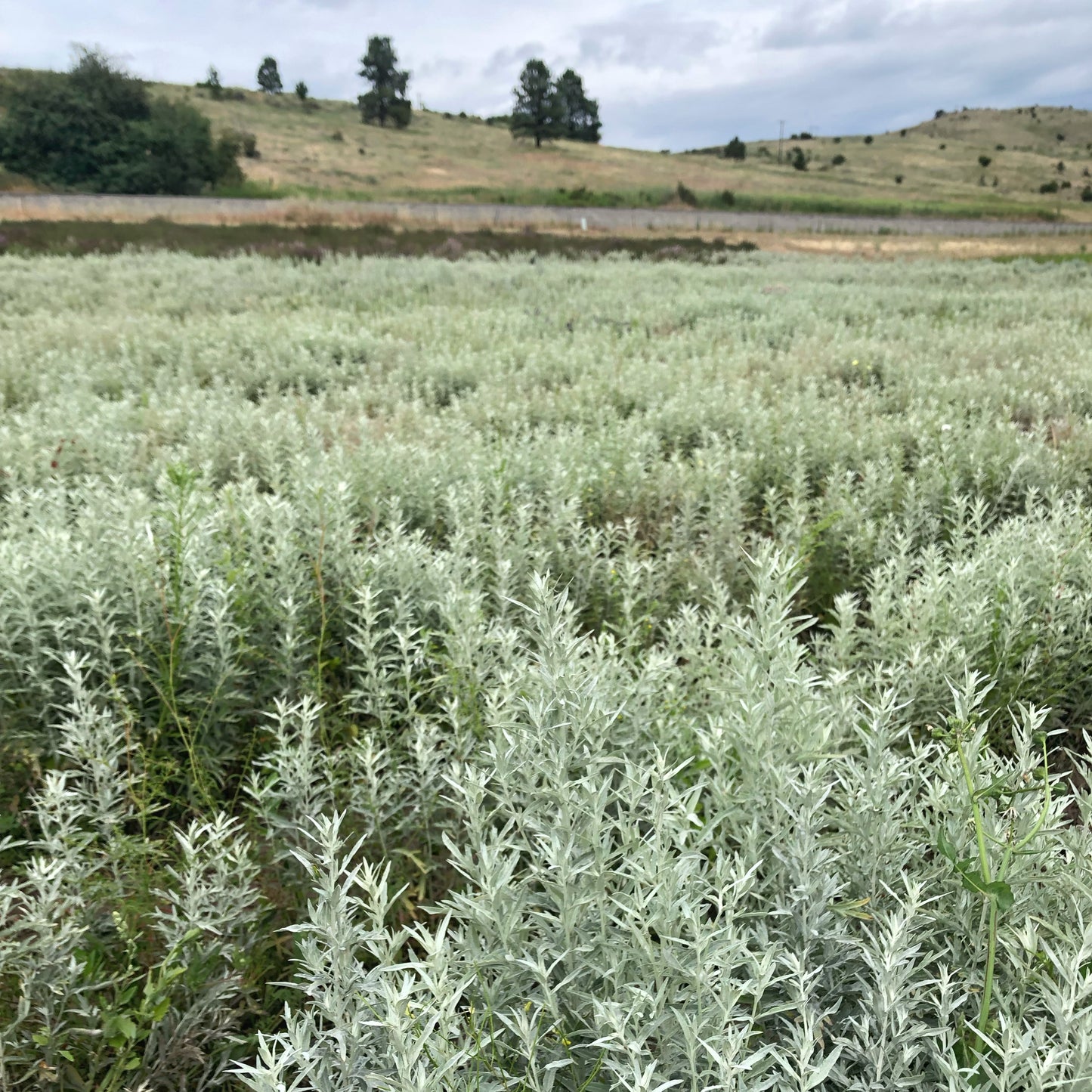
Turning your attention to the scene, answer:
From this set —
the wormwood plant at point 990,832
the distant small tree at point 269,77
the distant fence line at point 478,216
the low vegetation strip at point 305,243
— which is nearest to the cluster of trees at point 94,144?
the distant fence line at point 478,216

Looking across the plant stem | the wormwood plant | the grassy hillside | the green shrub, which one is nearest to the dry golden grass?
the grassy hillside

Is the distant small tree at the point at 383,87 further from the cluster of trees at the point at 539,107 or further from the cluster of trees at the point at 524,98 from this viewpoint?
the cluster of trees at the point at 539,107

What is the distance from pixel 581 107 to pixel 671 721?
114 meters

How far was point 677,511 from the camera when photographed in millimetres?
4770

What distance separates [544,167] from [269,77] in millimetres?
44966

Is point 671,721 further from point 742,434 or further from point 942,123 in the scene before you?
point 942,123

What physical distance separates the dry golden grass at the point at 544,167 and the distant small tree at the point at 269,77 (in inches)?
59.9

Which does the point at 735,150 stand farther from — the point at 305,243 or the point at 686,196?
the point at 305,243

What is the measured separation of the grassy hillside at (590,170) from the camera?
195 feet

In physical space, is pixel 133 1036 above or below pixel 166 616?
below

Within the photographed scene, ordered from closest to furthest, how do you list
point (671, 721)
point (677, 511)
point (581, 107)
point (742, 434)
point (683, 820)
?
point (683, 820), point (671, 721), point (677, 511), point (742, 434), point (581, 107)

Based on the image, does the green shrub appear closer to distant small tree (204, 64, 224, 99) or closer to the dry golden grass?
the dry golden grass

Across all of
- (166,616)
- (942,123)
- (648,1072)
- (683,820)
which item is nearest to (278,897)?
(166,616)

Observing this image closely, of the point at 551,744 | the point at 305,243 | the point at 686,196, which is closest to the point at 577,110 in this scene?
the point at 686,196
